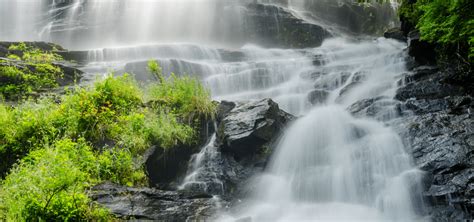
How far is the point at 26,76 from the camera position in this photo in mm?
10883

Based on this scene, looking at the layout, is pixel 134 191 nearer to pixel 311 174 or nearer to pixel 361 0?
pixel 311 174

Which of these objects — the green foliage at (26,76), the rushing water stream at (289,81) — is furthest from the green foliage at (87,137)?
the green foliage at (26,76)

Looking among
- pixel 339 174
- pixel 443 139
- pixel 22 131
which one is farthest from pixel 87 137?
pixel 443 139

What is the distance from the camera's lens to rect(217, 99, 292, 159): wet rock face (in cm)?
793

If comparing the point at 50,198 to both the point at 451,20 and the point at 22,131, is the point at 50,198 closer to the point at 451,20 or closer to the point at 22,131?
the point at 22,131

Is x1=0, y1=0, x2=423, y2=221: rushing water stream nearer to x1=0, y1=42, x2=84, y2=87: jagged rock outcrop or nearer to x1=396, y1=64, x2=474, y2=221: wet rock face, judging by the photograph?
x1=396, y1=64, x2=474, y2=221: wet rock face

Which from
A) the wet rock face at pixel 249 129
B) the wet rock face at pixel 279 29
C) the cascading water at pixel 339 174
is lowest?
the cascading water at pixel 339 174

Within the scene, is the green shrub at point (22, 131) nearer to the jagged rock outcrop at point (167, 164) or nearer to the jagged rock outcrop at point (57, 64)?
the jagged rock outcrop at point (167, 164)

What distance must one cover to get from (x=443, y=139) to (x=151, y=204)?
5.19m

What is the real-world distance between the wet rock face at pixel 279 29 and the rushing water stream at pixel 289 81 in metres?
0.49

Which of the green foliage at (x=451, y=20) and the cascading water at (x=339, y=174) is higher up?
the green foliage at (x=451, y=20)

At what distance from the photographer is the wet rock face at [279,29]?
19953mm

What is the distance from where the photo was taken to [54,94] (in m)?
9.85

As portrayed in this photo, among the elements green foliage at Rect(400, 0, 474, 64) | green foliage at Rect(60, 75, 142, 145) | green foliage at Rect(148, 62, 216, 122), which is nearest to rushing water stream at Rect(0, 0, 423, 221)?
green foliage at Rect(148, 62, 216, 122)
